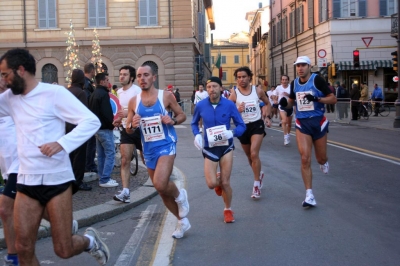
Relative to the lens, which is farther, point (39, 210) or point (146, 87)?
point (146, 87)

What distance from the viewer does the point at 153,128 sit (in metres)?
6.79

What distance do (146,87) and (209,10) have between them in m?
77.1

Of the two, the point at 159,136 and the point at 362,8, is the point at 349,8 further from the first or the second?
the point at 159,136

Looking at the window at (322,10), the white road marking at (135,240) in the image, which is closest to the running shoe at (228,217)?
the white road marking at (135,240)

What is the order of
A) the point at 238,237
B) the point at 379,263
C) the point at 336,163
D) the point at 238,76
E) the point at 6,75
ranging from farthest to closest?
the point at 336,163 → the point at 238,76 → the point at 238,237 → the point at 379,263 → the point at 6,75

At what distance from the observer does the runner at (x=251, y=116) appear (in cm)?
907

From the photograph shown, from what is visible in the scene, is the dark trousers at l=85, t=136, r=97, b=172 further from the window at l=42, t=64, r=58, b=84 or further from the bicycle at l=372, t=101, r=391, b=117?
the window at l=42, t=64, r=58, b=84

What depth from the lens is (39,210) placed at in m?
4.52

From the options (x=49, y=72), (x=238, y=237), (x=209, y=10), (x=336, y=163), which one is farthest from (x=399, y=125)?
(x=209, y=10)

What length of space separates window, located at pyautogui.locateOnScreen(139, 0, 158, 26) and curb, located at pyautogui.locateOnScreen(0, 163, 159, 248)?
33.1 meters

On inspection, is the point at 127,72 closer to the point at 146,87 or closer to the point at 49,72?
the point at 146,87

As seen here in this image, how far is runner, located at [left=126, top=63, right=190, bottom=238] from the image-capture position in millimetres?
6699

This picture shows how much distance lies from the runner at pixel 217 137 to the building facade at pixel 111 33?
33.9m

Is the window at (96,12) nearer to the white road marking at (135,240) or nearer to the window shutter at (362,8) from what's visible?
the window shutter at (362,8)
